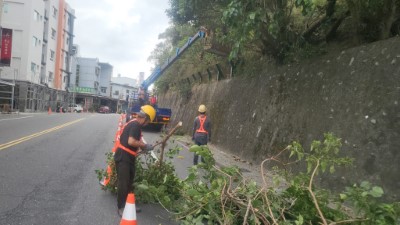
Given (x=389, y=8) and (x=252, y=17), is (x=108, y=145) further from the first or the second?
(x=389, y=8)

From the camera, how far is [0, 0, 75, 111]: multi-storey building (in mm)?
43094

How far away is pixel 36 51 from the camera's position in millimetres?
47812

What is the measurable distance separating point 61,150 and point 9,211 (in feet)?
22.6

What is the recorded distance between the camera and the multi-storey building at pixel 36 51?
43.1m

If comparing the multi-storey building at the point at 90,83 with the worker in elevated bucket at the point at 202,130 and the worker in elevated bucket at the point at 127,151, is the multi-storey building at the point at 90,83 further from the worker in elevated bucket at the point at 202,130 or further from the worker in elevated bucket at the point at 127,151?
the worker in elevated bucket at the point at 127,151

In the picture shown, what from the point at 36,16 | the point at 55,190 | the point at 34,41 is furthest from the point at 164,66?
the point at 36,16

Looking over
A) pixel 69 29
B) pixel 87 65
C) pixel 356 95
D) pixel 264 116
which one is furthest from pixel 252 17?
pixel 87 65

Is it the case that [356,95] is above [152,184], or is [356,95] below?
above

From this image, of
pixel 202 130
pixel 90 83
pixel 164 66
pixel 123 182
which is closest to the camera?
pixel 123 182

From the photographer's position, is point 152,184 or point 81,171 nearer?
point 152,184

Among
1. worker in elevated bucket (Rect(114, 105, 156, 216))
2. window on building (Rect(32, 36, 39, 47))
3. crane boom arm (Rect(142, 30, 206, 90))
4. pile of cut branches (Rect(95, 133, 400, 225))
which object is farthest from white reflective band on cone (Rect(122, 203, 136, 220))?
window on building (Rect(32, 36, 39, 47))

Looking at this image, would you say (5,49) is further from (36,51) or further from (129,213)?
(129,213)

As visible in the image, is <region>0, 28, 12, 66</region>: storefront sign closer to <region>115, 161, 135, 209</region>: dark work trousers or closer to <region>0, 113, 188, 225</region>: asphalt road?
<region>0, 113, 188, 225</region>: asphalt road

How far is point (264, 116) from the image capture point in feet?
42.0
